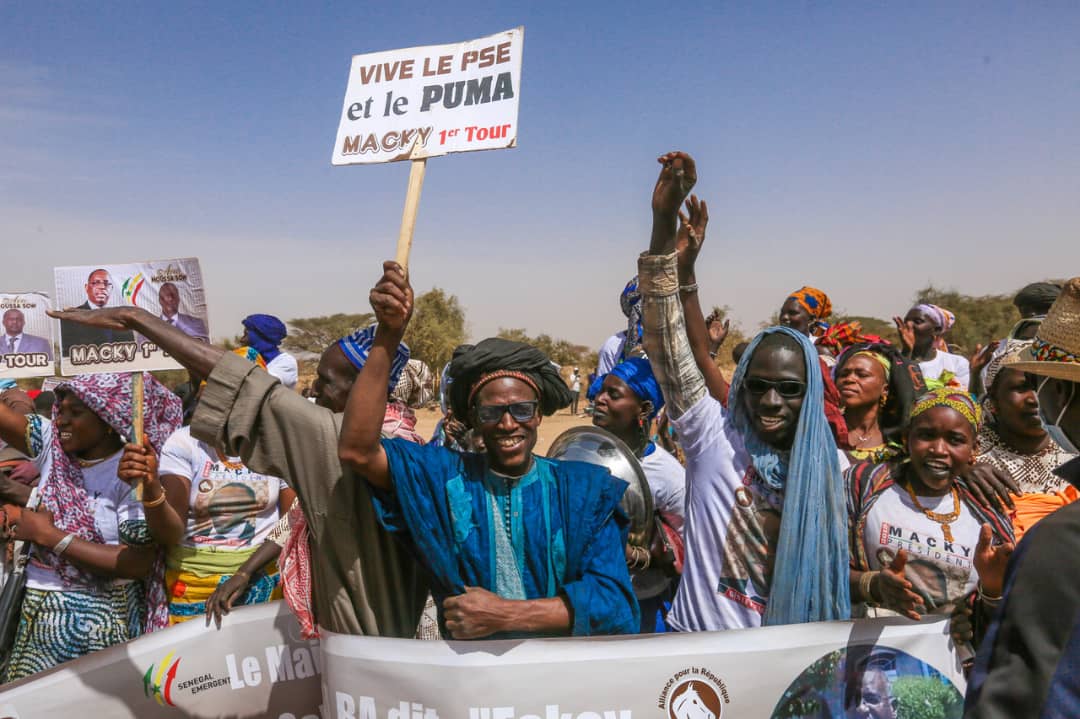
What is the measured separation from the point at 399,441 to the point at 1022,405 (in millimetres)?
3052

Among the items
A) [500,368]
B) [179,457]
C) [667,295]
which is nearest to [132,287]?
[179,457]

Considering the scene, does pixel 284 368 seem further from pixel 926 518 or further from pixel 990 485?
pixel 990 485

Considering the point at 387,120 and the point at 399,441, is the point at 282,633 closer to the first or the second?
the point at 399,441

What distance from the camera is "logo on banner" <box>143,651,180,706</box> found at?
10.4 feet

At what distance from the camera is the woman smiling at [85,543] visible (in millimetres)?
3791

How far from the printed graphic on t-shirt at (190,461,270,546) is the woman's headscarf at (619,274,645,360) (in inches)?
110

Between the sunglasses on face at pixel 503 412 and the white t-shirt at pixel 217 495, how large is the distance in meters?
1.87

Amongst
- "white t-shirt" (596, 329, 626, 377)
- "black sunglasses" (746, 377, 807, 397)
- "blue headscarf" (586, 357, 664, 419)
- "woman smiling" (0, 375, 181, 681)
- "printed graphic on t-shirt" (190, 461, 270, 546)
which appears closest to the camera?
"black sunglasses" (746, 377, 807, 397)

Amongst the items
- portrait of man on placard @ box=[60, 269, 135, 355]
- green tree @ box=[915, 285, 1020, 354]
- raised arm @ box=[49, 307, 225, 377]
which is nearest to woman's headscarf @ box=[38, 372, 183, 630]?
portrait of man on placard @ box=[60, 269, 135, 355]

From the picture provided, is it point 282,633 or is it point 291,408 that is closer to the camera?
point 291,408

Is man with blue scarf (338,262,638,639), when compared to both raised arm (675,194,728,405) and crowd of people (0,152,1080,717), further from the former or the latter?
raised arm (675,194,728,405)

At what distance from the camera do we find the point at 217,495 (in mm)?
3920

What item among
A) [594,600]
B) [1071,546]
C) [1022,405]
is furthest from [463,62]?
[1022,405]

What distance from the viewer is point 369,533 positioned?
8.40ft
